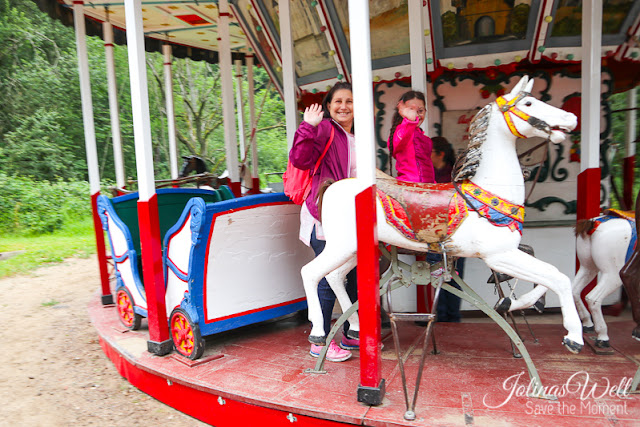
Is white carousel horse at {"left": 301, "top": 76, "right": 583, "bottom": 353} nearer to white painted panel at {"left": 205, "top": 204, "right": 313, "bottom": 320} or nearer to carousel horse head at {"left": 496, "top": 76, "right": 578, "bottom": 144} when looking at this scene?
carousel horse head at {"left": 496, "top": 76, "right": 578, "bottom": 144}

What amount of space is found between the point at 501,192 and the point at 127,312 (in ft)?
11.2

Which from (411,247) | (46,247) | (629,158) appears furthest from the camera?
(46,247)

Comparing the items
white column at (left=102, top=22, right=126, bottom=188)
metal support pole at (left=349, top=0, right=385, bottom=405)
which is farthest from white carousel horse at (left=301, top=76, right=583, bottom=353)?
white column at (left=102, top=22, right=126, bottom=188)

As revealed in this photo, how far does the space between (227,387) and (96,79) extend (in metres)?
18.0

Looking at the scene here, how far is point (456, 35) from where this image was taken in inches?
171

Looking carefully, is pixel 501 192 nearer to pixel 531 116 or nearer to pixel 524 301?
pixel 531 116

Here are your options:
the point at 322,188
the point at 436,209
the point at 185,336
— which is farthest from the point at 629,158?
the point at 185,336

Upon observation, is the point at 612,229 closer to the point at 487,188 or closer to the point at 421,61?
the point at 487,188

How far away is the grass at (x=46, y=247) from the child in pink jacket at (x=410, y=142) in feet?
27.1

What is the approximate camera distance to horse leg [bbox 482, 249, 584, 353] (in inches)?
99.2

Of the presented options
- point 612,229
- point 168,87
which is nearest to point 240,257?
point 612,229

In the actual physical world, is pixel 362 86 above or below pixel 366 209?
above

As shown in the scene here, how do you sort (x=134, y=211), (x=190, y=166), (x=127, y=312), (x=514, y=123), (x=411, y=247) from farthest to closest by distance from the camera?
(x=190, y=166) < (x=134, y=211) < (x=127, y=312) < (x=411, y=247) < (x=514, y=123)

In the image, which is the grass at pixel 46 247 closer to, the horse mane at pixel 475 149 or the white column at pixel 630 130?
the horse mane at pixel 475 149
